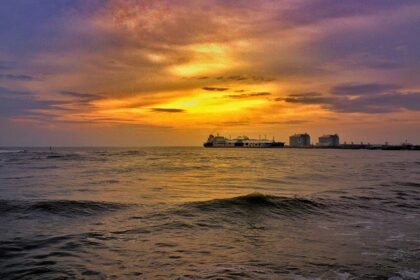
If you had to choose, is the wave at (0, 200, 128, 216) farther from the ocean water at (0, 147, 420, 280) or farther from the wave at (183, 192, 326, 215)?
the wave at (183, 192, 326, 215)

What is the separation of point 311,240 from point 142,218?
255 inches

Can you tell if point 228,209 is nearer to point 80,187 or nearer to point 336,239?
point 336,239

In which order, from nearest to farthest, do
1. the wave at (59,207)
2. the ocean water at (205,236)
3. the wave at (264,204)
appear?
the ocean water at (205,236), the wave at (59,207), the wave at (264,204)

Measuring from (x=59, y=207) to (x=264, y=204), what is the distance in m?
9.34

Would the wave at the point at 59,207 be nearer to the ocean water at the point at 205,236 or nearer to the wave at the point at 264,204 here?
the ocean water at the point at 205,236

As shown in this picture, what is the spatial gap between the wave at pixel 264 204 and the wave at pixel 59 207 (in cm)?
394

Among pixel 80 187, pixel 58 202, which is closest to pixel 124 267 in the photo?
pixel 58 202

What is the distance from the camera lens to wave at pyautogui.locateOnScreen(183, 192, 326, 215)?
1798 centimetres

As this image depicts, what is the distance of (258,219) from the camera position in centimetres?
1589

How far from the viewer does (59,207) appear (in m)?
17.6

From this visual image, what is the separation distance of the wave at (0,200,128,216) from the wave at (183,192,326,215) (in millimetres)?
3935

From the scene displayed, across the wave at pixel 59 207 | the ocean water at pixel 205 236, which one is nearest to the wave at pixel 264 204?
the ocean water at pixel 205 236

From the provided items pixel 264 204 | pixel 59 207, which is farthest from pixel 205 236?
pixel 59 207

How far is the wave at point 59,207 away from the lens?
16.7 meters
